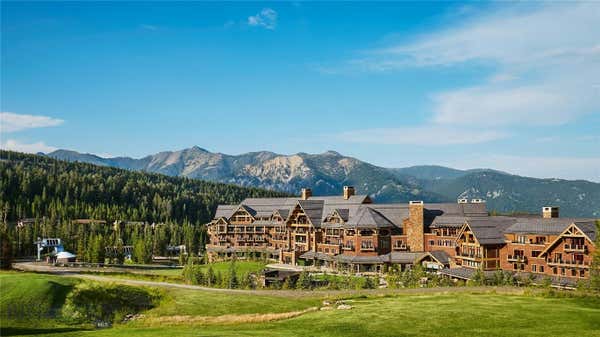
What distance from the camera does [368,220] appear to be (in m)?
93.8

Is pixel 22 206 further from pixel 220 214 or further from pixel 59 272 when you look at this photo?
pixel 59 272

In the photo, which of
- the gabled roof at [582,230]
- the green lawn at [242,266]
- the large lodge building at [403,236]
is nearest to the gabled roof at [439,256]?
the large lodge building at [403,236]

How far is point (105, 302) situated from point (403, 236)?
51854 mm

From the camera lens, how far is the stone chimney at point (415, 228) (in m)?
92.5

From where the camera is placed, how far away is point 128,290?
6588 cm

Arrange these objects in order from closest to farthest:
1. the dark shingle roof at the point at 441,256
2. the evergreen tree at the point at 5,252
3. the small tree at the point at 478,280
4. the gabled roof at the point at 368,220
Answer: the small tree at the point at 478,280, the dark shingle roof at the point at 441,256, the evergreen tree at the point at 5,252, the gabled roof at the point at 368,220

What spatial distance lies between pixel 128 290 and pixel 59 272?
27.8 meters

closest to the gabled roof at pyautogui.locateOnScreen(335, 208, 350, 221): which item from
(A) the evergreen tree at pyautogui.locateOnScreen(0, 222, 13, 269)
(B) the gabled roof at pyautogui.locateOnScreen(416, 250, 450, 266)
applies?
(B) the gabled roof at pyautogui.locateOnScreen(416, 250, 450, 266)

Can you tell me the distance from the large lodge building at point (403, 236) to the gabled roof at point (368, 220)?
0.18m

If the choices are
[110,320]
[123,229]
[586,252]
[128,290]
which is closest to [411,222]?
[586,252]

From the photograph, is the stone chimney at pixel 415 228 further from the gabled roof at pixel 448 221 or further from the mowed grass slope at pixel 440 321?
the mowed grass slope at pixel 440 321

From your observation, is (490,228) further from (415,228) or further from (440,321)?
(440,321)

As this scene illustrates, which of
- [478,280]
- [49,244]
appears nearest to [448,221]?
[478,280]

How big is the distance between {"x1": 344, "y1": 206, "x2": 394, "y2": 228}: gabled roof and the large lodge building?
0.18 m
